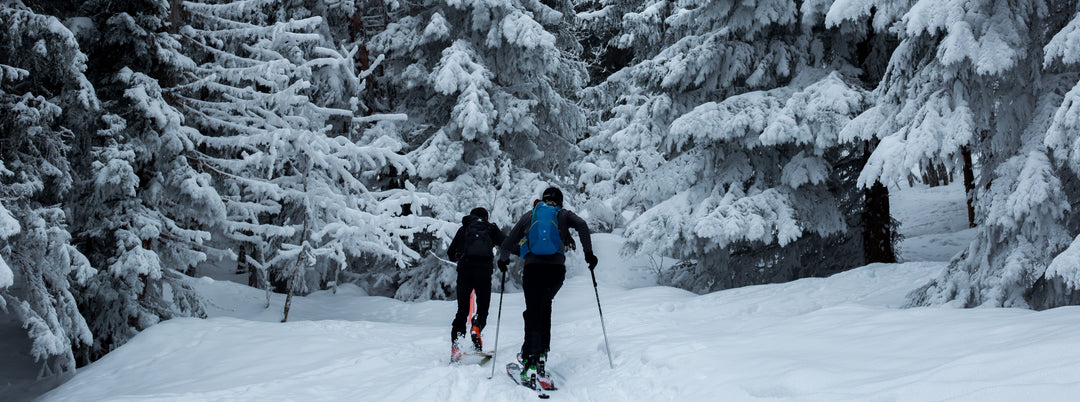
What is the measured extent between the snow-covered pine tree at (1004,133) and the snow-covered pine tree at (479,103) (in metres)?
8.64

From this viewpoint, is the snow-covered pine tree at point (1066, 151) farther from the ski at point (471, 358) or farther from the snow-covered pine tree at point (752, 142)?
the ski at point (471, 358)

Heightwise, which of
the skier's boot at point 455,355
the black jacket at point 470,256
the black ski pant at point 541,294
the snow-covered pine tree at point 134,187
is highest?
the snow-covered pine tree at point 134,187

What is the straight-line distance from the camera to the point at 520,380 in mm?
6312

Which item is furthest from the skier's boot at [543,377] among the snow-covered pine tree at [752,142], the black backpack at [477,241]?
the snow-covered pine tree at [752,142]

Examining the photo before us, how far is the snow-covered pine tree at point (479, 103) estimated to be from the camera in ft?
46.5

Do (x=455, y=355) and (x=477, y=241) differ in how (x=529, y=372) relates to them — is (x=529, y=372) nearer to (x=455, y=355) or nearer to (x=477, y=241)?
(x=455, y=355)

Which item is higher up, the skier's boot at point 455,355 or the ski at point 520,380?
the skier's boot at point 455,355

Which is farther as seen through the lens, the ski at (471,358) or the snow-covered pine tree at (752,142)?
the snow-covered pine tree at (752,142)

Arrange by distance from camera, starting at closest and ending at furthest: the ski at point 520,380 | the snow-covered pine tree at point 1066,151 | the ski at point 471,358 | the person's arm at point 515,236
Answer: the snow-covered pine tree at point 1066,151 → the ski at point 520,380 → the person's arm at point 515,236 → the ski at point 471,358

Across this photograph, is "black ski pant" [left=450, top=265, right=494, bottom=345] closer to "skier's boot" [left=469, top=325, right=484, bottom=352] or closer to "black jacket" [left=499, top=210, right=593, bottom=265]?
"skier's boot" [left=469, top=325, right=484, bottom=352]

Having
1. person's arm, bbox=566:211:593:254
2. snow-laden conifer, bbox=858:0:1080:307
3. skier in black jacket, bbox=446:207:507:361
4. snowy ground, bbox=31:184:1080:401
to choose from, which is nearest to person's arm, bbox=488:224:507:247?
skier in black jacket, bbox=446:207:507:361

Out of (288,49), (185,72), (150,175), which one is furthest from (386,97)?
(150,175)

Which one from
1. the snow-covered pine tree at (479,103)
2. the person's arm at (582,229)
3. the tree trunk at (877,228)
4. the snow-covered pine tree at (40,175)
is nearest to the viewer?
the person's arm at (582,229)

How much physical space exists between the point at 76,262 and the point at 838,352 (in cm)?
842
